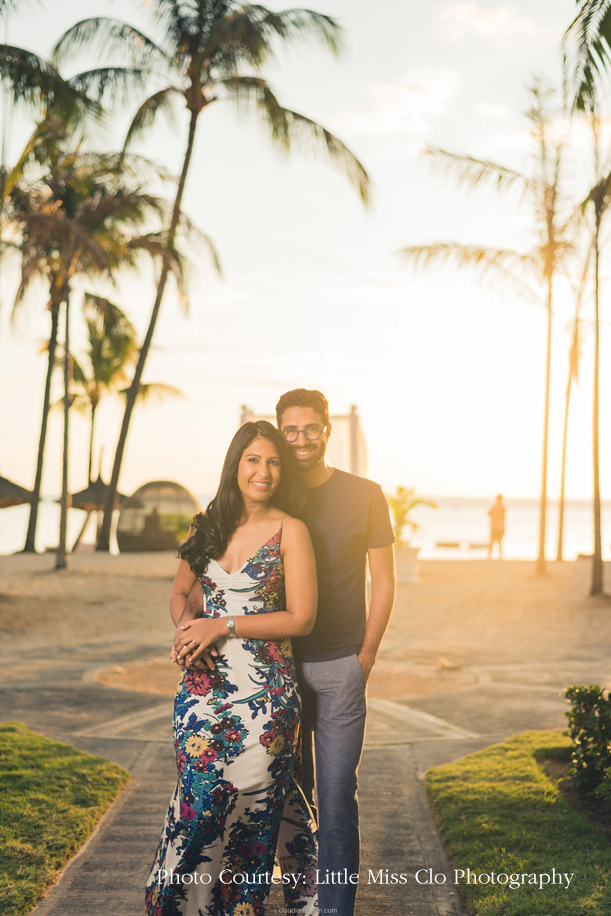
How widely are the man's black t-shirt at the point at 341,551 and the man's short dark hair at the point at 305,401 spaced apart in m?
0.28

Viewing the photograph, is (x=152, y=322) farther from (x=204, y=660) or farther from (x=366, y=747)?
(x=204, y=660)

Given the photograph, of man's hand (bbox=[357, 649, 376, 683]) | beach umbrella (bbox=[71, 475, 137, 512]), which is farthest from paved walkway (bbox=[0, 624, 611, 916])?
beach umbrella (bbox=[71, 475, 137, 512])

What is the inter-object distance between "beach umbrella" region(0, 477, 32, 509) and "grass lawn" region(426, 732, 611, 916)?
→ 21.8 m

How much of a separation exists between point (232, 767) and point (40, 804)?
2011 mm

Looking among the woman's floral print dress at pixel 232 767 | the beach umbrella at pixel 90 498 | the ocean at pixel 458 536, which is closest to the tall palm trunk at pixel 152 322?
the ocean at pixel 458 536

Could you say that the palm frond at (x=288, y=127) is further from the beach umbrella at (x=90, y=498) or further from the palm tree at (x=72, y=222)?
the beach umbrella at (x=90, y=498)

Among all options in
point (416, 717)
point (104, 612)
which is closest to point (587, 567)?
point (104, 612)

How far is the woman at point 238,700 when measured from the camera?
2740 mm

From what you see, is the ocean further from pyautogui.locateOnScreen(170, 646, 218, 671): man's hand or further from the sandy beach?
pyautogui.locateOnScreen(170, 646, 218, 671): man's hand

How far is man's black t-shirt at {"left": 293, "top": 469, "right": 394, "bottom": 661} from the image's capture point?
313 cm

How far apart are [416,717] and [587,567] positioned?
39.1 feet

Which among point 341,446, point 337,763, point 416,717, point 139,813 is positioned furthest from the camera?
point 341,446

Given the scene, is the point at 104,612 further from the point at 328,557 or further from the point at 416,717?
the point at 328,557

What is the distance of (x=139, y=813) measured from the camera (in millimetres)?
4301
